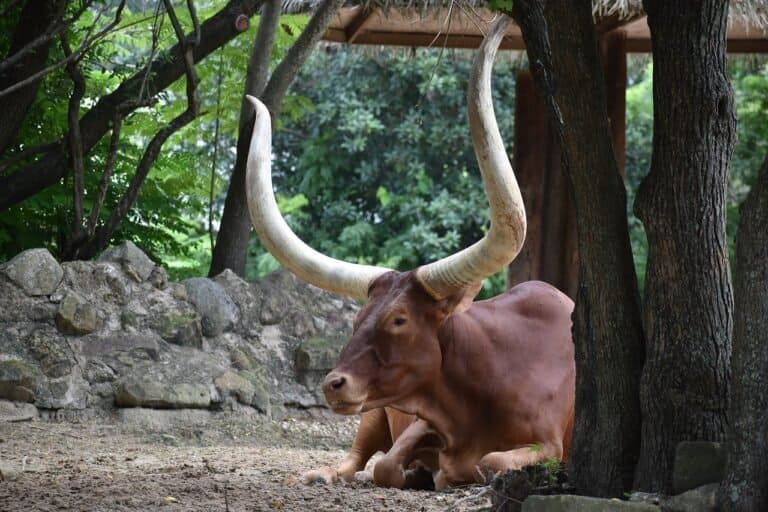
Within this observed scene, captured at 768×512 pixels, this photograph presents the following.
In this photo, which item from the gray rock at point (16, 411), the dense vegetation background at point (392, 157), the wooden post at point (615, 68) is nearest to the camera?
the gray rock at point (16, 411)

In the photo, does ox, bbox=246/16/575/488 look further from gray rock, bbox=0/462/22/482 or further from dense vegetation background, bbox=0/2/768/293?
dense vegetation background, bbox=0/2/768/293

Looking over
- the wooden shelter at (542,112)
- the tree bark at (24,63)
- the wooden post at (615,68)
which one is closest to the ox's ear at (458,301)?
the tree bark at (24,63)

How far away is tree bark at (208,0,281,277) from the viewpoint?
9586 mm

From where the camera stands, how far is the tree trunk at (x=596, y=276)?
4137mm

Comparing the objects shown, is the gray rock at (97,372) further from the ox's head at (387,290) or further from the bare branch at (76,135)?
the ox's head at (387,290)

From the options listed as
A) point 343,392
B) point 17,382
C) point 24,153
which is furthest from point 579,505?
point 24,153

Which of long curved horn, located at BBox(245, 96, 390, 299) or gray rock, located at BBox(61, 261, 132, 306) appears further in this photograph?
gray rock, located at BBox(61, 261, 132, 306)

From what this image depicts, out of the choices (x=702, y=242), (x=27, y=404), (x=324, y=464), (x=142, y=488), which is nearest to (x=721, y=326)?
(x=702, y=242)

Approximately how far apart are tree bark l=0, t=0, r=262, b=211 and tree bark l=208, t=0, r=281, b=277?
2.86 ft

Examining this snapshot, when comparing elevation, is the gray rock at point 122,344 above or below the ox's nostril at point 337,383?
below

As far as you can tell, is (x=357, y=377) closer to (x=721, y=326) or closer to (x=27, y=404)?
(x=721, y=326)

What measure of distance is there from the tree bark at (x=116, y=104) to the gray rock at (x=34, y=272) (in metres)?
0.55

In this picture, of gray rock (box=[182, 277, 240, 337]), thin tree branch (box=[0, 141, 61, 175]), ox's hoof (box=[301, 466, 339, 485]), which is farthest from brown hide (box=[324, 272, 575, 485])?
thin tree branch (box=[0, 141, 61, 175])

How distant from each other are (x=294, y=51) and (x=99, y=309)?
8.30 feet
